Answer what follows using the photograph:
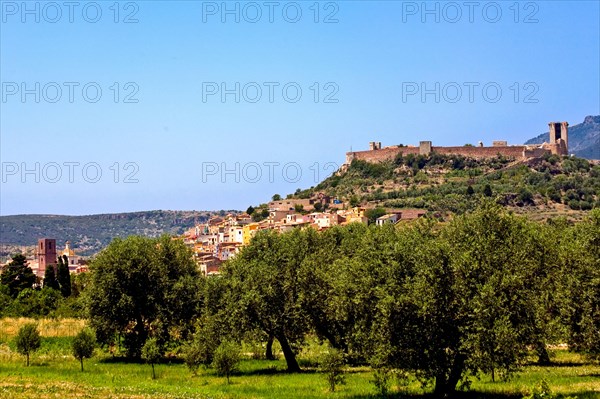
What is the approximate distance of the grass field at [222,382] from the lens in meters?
28.5

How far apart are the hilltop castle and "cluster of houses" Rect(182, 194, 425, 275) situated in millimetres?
19779

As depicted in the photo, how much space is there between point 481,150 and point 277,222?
54.9 metres

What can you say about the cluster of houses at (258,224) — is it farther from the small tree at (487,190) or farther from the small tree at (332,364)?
the small tree at (332,364)

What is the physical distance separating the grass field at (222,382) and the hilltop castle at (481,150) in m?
126

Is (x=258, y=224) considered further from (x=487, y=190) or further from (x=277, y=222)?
(x=487, y=190)

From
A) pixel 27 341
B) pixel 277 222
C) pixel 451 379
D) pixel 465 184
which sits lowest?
pixel 451 379

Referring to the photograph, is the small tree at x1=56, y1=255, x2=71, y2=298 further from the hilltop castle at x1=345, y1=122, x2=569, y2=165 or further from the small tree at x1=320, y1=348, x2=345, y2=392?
the hilltop castle at x1=345, y1=122, x2=569, y2=165

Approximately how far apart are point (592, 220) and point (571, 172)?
12644 cm

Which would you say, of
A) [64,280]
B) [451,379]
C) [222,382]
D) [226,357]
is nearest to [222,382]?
[222,382]

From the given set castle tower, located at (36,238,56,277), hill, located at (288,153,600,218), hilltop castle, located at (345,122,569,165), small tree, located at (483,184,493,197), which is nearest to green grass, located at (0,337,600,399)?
hill, located at (288,153,600,218)

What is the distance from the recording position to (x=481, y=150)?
546 feet

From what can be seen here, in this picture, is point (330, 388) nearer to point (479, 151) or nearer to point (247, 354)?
point (247, 354)

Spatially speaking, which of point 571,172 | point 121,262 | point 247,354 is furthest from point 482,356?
point 571,172

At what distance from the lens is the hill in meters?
131
